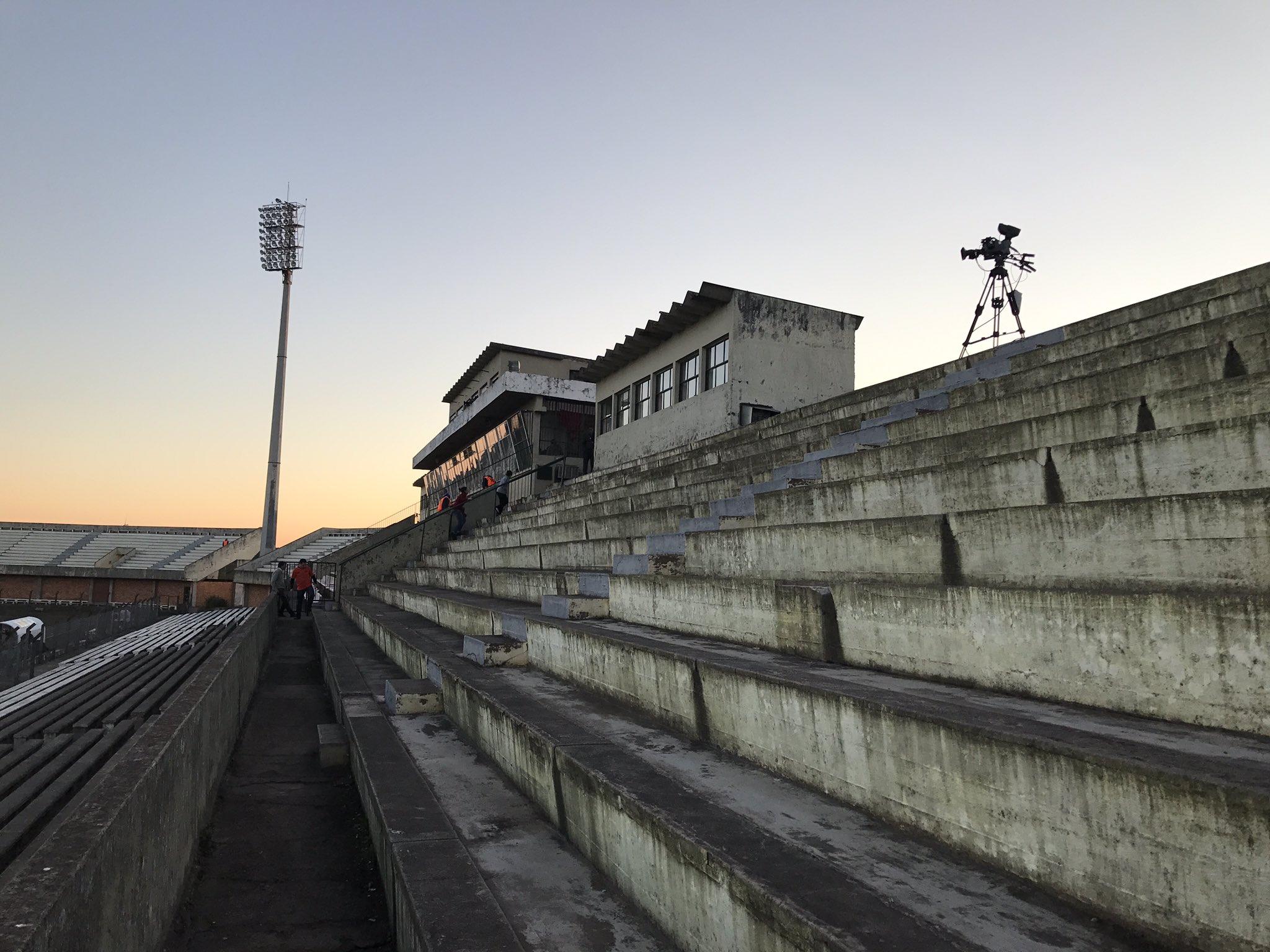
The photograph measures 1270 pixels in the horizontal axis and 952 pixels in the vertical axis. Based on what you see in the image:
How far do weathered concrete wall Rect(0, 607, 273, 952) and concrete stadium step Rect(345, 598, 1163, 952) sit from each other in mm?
1476

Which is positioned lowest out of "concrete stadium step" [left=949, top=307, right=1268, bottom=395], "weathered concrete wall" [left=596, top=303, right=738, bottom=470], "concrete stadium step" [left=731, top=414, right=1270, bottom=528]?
"concrete stadium step" [left=731, top=414, right=1270, bottom=528]

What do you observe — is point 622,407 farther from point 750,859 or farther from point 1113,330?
point 750,859

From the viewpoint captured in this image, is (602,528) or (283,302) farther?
(283,302)

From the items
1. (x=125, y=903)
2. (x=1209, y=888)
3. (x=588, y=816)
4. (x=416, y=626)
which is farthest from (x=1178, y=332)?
(x=416, y=626)

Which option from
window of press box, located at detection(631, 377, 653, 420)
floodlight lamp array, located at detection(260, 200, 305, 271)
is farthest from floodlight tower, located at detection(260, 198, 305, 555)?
window of press box, located at detection(631, 377, 653, 420)

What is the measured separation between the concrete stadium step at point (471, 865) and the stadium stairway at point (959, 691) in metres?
0.10

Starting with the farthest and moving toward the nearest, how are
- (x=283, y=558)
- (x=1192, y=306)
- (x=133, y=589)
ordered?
(x=133, y=589) → (x=283, y=558) → (x=1192, y=306)

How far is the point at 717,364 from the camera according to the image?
15.3 metres

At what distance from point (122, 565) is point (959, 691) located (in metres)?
42.8

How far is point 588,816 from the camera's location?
2670mm

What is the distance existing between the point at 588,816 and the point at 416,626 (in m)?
6.25

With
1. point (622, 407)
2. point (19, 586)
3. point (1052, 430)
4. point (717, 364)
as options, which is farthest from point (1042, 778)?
point (19, 586)

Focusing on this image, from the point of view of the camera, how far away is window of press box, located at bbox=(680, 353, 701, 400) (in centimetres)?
1584

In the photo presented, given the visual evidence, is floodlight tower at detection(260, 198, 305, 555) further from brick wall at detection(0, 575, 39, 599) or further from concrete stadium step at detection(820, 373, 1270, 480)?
concrete stadium step at detection(820, 373, 1270, 480)
